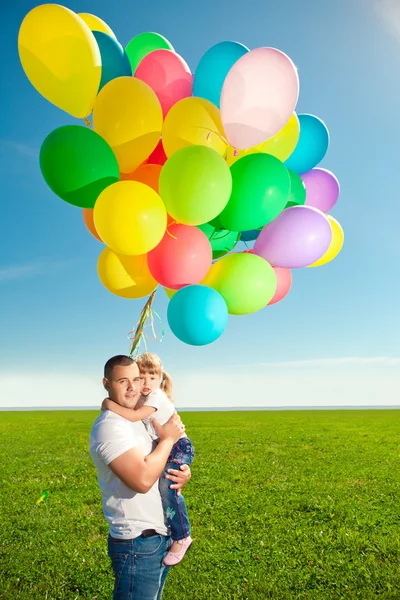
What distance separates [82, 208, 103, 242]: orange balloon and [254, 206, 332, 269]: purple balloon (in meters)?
1.46

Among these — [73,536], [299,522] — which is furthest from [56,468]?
[299,522]

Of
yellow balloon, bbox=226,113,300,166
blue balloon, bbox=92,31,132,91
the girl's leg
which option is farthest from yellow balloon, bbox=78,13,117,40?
the girl's leg

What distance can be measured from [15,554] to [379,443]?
1641 cm

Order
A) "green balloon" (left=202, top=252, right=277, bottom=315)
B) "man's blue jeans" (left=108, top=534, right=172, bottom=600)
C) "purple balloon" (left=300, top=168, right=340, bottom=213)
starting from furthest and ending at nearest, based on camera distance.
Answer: "purple balloon" (left=300, top=168, right=340, bottom=213) → "green balloon" (left=202, top=252, right=277, bottom=315) → "man's blue jeans" (left=108, top=534, right=172, bottom=600)

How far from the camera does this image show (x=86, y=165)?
3.55 m

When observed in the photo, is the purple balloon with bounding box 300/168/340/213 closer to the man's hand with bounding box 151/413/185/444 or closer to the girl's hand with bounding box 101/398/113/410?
the man's hand with bounding box 151/413/185/444

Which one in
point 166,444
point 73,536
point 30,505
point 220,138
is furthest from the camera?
point 30,505

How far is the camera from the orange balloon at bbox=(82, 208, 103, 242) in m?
4.18

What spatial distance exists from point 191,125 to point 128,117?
0.48 meters

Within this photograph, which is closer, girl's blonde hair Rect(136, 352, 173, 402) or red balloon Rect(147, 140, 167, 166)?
girl's blonde hair Rect(136, 352, 173, 402)

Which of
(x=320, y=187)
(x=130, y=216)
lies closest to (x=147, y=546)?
(x=130, y=216)

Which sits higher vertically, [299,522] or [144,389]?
[144,389]

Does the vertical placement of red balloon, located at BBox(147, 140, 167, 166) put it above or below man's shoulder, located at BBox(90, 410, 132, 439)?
above

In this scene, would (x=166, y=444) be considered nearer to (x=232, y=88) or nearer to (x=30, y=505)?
(x=232, y=88)
